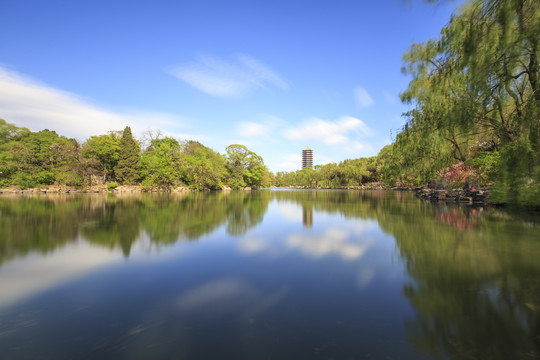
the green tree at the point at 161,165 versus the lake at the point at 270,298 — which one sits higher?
the green tree at the point at 161,165

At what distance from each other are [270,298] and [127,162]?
152 ft

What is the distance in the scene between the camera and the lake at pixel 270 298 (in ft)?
8.50

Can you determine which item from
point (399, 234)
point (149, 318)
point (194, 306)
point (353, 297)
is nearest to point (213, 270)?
point (194, 306)

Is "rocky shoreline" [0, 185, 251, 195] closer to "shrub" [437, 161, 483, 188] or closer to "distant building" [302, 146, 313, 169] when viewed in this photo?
"shrub" [437, 161, 483, 188]

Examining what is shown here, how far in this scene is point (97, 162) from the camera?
39.8 m

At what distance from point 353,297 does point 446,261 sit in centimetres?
310

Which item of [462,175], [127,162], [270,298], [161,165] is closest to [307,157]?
[161,165]

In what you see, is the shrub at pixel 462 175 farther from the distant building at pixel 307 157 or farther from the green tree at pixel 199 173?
the distant building at pixel 307 157

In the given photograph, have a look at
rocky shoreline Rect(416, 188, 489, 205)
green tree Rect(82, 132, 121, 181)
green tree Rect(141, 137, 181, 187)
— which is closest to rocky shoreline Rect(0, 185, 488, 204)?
rocky shoreline Rect(416, 188, 489, 205)

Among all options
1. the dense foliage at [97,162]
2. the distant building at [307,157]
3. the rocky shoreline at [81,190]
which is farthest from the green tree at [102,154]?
the distant building at [307,157]

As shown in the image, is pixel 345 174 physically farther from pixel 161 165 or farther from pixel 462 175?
pixel 462 175

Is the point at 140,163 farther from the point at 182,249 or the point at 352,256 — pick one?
the point at 352,256

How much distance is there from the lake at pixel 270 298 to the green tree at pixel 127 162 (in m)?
39.4

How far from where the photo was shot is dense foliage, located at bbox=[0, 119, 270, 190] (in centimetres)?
3569
